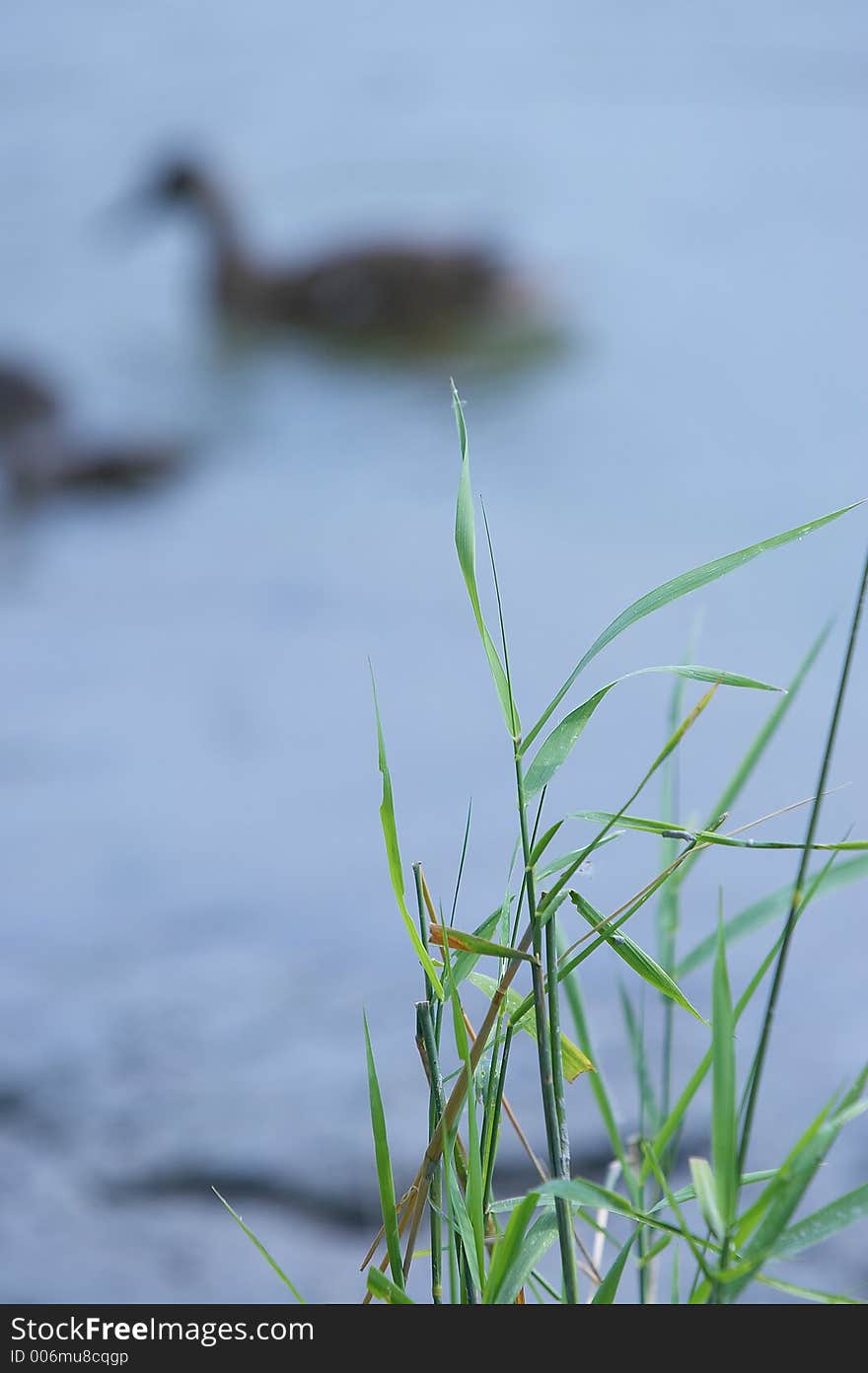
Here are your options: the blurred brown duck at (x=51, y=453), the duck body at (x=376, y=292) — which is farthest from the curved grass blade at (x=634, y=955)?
the duck body at (x=376, y=292)

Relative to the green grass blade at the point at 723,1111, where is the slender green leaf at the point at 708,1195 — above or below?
below

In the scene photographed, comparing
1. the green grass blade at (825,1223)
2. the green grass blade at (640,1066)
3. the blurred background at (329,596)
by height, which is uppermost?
the blurred background at (329,596)

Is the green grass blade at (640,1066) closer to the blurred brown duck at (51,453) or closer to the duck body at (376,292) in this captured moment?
the blurred brown duck at (51,453)

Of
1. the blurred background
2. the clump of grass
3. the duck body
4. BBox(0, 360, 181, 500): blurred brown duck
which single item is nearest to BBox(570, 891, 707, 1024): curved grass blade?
the clump of grass

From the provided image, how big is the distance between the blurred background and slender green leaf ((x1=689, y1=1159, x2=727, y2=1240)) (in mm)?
595

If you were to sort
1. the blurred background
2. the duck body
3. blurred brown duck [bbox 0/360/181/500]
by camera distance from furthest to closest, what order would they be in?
1. the duck body
2. blurred brown duck [bbox 0/360/181/500]
3. the blurred background

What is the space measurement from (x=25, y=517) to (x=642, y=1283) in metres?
1.95

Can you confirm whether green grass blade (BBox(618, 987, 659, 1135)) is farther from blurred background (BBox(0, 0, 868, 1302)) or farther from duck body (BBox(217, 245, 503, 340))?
duck body (BBox(217, 245, 503, 340))

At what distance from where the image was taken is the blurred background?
3.43 ft

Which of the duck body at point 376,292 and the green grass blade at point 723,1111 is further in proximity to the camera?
the duck body at point 376,292

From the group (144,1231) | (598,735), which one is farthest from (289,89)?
(144,1231)

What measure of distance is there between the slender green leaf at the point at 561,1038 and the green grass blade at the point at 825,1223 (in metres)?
0.09

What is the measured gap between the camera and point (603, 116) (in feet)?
10.9

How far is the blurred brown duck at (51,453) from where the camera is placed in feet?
7.52
